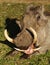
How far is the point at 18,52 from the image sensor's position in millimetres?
7473

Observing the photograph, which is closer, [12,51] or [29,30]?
[29,30]

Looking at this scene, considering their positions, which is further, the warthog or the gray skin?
the gray skin

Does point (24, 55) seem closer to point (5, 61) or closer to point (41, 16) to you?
point (5, 61)

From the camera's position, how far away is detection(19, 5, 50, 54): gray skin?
23.1 ft

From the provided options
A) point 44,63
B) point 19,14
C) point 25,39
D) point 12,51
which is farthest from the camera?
point 19,14

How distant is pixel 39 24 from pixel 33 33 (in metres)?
0.51

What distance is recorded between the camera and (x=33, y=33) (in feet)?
22.0

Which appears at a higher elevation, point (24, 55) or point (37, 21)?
point (37, 21)

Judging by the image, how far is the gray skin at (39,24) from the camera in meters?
7.04

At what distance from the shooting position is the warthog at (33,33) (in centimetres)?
662

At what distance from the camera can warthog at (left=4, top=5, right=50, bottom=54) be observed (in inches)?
261

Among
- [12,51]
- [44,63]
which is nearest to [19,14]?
[12,51]

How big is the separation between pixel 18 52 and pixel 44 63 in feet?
2.55

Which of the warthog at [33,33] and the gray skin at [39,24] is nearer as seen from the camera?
the warthog at [33,33]
